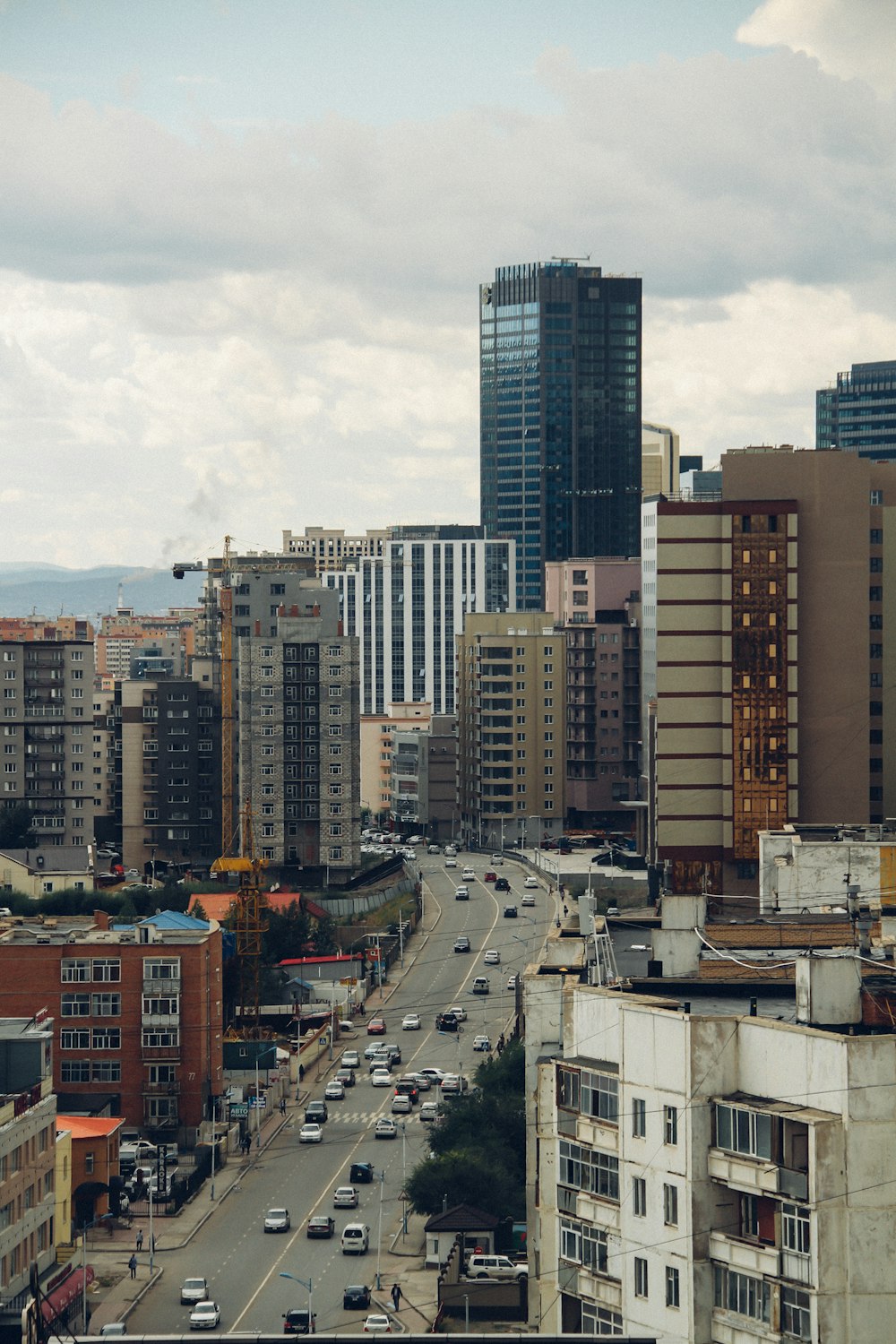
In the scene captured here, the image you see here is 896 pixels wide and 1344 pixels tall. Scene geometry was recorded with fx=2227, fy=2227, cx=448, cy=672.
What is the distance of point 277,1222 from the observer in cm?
8500

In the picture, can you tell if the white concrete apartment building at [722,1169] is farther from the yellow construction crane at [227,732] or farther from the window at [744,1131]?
the yellow construction crane at [227,732]

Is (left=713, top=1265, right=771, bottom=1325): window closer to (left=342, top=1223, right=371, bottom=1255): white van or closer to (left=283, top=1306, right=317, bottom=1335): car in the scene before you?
(left=283, top=1306, right=317, bottom=1335): car

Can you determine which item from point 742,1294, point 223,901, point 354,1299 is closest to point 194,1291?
point 354,1299

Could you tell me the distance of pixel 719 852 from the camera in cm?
13138

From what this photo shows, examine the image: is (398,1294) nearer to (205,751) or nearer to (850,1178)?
(850,1178)

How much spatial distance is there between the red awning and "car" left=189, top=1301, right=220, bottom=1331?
4.15 m

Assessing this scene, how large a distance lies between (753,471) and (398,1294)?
230 feet

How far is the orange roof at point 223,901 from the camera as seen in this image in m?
149

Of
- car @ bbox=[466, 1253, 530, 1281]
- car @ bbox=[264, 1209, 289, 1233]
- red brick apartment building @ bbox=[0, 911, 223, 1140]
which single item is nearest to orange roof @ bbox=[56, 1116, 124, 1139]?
car @ bbox=[264, 1209, 289, 1233]

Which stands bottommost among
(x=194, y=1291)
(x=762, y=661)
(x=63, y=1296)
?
(x=194, y=1291)

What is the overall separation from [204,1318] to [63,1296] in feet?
16.2

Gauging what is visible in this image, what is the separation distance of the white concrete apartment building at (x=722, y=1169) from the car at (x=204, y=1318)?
27021mm

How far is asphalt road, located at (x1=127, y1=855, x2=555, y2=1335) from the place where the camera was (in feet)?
245

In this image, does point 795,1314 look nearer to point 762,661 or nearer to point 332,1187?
point 332,1187
